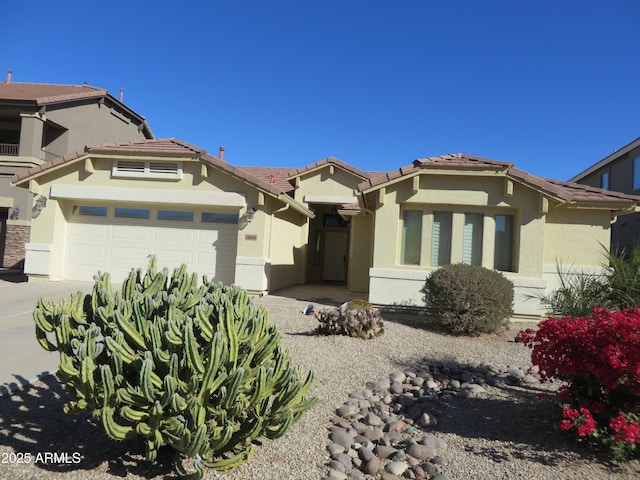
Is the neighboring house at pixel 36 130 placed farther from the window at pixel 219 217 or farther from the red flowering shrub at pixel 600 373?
the red flowering shrub at pixel 600 373

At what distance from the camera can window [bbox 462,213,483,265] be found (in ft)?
32.7

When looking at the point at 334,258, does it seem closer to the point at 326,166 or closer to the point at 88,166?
the point at 326,166

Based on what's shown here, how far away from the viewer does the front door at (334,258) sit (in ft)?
61.3

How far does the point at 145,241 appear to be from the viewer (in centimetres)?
1220

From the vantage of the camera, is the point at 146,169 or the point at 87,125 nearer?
the point at 146,169

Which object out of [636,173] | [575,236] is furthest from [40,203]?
[636,173]

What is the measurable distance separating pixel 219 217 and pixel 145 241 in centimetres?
232

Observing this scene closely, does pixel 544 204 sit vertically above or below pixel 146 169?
below

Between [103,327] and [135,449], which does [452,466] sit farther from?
[103,327]

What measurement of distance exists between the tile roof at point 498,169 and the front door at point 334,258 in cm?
849

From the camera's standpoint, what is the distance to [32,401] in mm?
4348

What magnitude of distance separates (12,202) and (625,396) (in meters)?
19.2

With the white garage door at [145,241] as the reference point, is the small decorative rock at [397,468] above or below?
below

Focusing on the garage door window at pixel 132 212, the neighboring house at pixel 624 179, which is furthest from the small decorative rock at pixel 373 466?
the neighboring house at pixel 624 179
